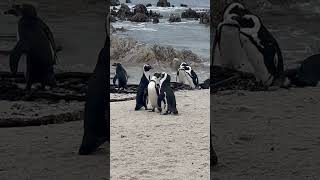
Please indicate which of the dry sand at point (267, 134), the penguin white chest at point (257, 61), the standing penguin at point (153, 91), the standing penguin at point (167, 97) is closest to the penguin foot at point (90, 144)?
the dry sand at point (267, 134)

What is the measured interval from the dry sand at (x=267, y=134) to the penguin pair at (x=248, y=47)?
0.70 feet

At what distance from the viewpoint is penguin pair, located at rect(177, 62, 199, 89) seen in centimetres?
615

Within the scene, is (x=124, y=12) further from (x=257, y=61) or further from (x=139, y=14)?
(x=257, y=61)

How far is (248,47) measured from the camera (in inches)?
167

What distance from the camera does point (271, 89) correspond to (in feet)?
13.2

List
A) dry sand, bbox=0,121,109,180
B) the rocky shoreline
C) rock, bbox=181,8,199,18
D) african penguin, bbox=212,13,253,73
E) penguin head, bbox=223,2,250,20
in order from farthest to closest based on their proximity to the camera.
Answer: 1. the rocky shoreline
2. rock, bbox=181,8,199,18
3. african penguin, bbox=212,13,253,73
4. penguin head, bbox=223,2,250,20
5. dry sand, bbox=0,121,109,180

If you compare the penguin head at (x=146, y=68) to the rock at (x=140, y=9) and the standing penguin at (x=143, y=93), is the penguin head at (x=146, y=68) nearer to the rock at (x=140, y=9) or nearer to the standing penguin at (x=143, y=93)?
the standing penguin at (x=143, y=93)

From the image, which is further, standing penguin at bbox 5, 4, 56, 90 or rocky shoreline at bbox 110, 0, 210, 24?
rocky shoreline at bbox 110, 0, 210, 24

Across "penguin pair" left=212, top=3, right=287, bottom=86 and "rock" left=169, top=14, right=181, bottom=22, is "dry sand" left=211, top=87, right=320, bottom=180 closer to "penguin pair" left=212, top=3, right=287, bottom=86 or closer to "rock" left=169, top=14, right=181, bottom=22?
"penguin pair" left=212, top=3, right=287, bottom=86

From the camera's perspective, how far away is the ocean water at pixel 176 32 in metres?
5.81

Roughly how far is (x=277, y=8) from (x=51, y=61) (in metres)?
1.84

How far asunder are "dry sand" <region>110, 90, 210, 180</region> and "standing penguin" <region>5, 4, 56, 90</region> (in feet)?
2.57

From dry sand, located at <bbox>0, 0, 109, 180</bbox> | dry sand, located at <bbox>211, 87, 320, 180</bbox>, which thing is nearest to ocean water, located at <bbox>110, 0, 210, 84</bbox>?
dry sand, located at <bbox>211, 87, 320, 180</bbox>

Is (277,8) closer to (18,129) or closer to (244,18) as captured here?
(244,18)
